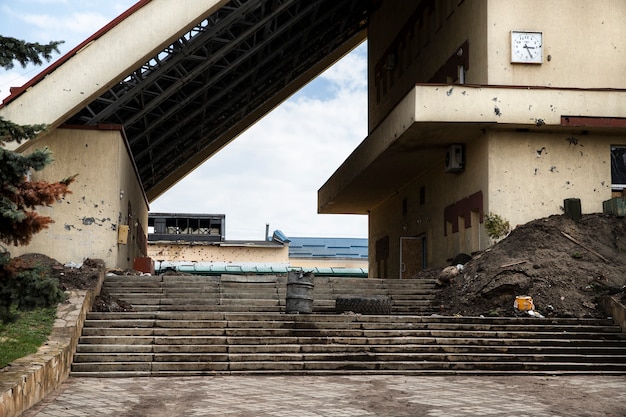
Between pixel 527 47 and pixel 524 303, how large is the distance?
912cm

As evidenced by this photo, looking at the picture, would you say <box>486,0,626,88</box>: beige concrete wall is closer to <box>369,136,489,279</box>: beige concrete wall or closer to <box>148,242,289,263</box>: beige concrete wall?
<box>369,136,489,279</box>: beige concrete wall

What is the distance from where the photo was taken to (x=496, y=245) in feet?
69.2

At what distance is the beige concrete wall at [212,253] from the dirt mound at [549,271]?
3159 centimetres

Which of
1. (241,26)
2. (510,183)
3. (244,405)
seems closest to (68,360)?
(244,405)

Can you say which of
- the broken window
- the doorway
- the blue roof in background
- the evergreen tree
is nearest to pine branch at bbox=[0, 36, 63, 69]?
the evergreen tree

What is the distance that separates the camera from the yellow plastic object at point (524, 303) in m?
17.5

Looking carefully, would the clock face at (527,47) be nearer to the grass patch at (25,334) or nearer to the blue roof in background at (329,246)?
the grass patch at (25,334)

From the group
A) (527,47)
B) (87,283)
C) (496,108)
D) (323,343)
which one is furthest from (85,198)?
(527,47)

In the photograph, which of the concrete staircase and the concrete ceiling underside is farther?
the concrete ceiling underside

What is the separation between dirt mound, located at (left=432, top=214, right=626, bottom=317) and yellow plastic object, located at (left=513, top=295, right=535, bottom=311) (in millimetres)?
163

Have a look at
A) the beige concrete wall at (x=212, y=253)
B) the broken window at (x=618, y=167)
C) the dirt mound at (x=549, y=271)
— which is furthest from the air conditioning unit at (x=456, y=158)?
the beige concrete wall at (x=212, y=253)

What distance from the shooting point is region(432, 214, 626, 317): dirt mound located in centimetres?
1792

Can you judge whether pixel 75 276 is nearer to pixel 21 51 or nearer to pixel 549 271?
pixel 21 51

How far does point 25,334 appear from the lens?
41.2 ft
